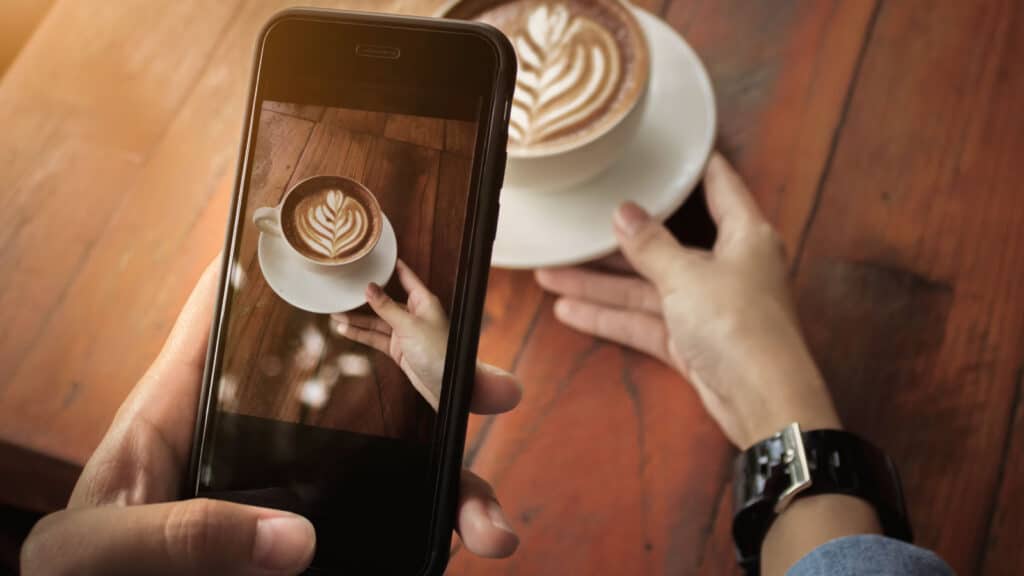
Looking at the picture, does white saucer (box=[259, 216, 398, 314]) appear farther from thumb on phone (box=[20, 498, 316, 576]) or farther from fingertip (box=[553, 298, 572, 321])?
fingertip (box=[553, 298, 572, 321])

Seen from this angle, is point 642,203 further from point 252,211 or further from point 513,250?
point 252,211

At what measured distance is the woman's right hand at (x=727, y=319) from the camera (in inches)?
20.3

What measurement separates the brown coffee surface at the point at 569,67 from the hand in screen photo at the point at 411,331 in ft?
0.70

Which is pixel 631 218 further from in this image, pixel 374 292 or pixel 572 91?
pixel 374 292

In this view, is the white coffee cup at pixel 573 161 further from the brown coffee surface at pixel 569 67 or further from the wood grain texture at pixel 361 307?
the wood grain texture at pixel 361 307

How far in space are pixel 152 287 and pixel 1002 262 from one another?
0.67 meters

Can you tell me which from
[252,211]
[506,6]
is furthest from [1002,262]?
[252,211]

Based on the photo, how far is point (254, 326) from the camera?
0.36 metres

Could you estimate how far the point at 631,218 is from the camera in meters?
0.53

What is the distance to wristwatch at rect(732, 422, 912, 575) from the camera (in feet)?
1.54

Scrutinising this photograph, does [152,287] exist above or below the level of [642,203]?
below

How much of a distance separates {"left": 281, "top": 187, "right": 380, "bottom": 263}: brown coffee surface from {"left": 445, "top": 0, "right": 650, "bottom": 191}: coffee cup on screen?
187 mm

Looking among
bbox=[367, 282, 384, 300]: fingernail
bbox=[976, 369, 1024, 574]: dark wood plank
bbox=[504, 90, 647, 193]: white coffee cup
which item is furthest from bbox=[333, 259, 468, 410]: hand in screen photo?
bbox=[976, 369, 1024, 574]: dark wood plank

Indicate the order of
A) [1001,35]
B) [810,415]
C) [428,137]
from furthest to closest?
1. [1001,35]
2. [810,415]
3. [428,137]
